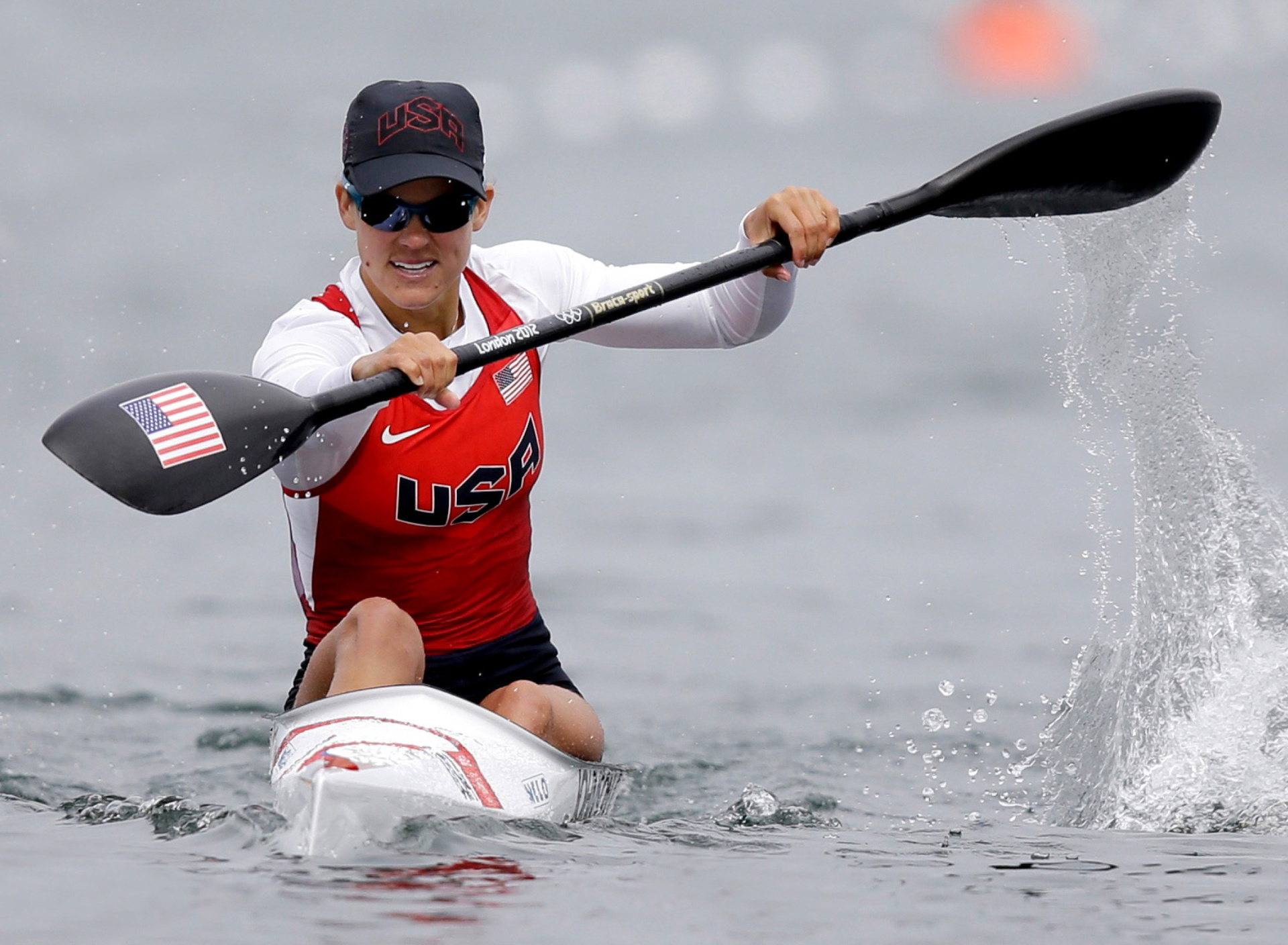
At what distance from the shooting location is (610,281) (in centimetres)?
329

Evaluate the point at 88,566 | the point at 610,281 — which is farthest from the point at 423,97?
the point at 88,566

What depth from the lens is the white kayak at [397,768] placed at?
2488 millimetres

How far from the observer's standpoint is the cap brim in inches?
112

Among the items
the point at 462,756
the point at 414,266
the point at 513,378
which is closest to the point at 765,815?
the point at 462,756

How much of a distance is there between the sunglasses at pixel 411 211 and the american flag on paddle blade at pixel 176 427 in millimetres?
439

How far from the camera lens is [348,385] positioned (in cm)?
279

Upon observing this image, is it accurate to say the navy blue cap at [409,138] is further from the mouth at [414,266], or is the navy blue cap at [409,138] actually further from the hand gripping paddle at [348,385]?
the hand gripping paddle at [348,385]

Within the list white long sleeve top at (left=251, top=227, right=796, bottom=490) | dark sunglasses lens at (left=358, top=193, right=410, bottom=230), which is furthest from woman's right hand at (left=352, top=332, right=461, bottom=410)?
dark sunglasses lens at (left=358, top=193, right=410, bottom=230)

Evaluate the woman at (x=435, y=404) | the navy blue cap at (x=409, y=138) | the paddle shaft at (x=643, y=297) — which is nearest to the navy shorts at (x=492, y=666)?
the woman at (x=435, y=404)

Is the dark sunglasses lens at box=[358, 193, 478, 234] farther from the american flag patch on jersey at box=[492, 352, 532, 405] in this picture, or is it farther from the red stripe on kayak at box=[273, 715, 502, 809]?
the red stripe on kayak at box=[273, 715, 502, 809]

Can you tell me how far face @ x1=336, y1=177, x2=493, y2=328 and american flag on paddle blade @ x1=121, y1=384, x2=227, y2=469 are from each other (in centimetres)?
39

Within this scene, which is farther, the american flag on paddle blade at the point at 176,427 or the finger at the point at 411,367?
the american flag on paddle blade at the point at 176,427

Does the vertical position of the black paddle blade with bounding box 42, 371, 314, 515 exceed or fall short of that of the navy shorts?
it exceeds it

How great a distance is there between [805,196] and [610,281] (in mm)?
Answer: 463
